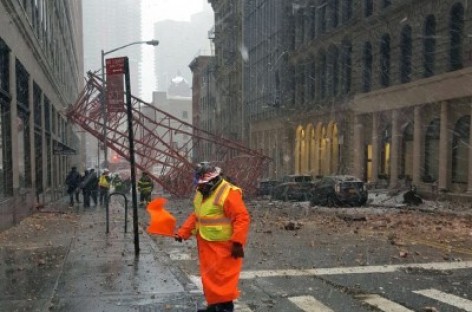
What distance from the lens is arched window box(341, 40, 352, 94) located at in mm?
35094

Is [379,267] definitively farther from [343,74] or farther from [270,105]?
[270,105]

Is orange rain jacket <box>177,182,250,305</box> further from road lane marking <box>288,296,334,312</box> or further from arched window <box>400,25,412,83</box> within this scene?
arched window <box>400,25,412,83</box>

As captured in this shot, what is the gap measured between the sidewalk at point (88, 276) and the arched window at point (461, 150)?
16829 millimetres

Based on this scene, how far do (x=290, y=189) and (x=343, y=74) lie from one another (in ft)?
35.3

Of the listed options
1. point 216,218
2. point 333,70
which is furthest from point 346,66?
point 216,218

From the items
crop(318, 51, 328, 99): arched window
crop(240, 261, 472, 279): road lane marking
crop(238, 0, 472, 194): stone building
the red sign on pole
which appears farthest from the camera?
crop(318, 51, 328, 99): arched window

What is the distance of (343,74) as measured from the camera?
35.4m

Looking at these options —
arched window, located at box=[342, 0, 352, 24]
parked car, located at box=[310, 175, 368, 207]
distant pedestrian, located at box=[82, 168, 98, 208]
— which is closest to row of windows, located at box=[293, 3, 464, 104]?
arched window, located at box=[342, 0, 352, 24]

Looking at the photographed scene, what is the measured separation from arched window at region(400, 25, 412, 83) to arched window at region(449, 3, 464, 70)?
3.72 m

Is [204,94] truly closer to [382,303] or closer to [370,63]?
[370,63]

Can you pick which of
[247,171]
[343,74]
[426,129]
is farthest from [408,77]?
[247,171]

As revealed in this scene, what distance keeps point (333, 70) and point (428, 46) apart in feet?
34.0

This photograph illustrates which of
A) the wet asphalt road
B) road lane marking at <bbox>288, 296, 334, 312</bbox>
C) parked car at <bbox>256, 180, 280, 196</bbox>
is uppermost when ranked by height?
road lane marking at <bbox>288, 296, 334, 312</bbox>

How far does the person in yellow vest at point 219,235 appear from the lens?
17.8 ft
